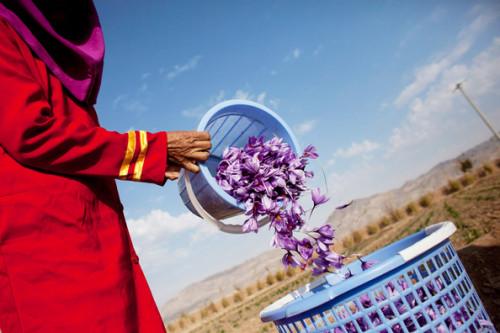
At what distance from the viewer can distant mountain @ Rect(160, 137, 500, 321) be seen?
49.9m

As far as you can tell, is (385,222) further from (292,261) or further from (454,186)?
(292,261)

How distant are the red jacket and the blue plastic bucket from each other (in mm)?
361

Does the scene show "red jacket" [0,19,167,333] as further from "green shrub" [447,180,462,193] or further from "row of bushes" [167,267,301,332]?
"green shrub" [447,180,462,193]

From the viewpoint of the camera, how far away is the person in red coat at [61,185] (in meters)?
1.00

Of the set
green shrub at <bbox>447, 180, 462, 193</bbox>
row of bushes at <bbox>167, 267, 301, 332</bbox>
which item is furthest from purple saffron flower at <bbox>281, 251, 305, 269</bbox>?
green shrub at <bbox>447, 180, 462, 193</bbox>

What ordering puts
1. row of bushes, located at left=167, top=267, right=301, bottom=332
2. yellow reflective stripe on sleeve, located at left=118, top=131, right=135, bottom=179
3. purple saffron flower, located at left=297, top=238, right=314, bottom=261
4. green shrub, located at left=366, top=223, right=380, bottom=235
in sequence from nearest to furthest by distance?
yellow reflective stripe on sleeve, located at left=118, top=131, right=135, bottom=179 → purple saffron flower, located at left=297, top=238, right=314, bottom=261 → green shrub, located at left=366, top=223, right=380, bottom=235 → row of bushes, located at left=167, top=267, right=301, bottom=332

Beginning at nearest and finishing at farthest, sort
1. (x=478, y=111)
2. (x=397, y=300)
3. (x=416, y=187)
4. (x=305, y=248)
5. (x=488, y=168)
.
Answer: (x=397, y=300) < (x=305, y=248) < (x=488, y=168) < (x=478, y=111) < (x=416, y=187)

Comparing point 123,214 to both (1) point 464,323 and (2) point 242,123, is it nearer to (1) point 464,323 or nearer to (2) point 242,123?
(2) point 242,123

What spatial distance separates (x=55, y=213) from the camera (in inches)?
41.9

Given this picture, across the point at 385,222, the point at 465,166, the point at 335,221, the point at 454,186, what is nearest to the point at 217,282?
the point at 335,221

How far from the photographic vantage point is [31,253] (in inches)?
39.6

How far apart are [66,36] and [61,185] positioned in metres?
0.88

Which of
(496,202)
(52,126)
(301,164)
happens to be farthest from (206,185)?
(496,202)

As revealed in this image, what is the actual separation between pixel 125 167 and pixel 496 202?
6814 mm
